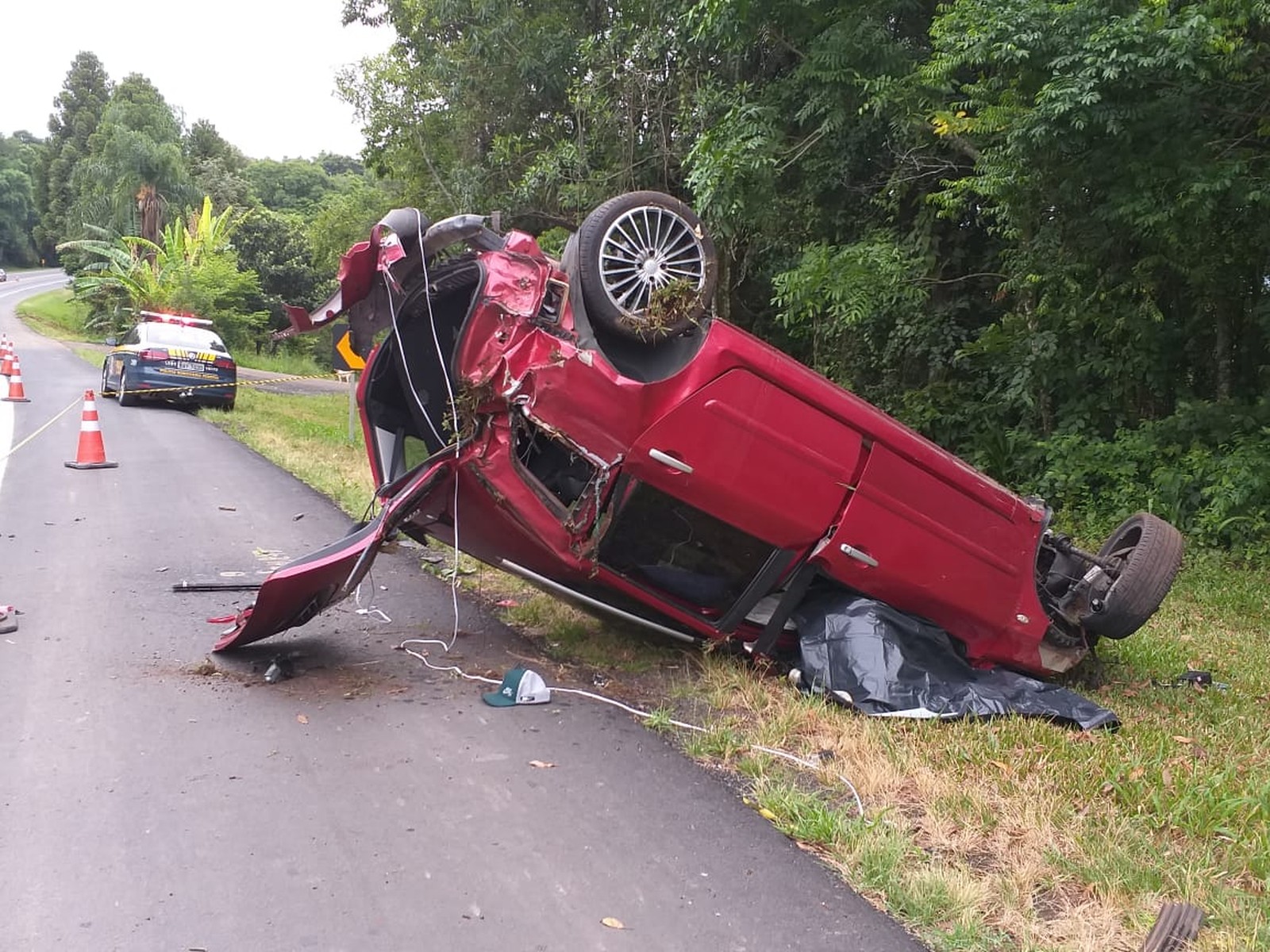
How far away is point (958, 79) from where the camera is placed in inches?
368

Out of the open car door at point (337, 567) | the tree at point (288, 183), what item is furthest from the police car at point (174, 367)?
the tree at point (288, 183)

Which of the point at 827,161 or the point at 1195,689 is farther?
the point at 827,161

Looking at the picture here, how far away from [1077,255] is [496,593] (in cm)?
638

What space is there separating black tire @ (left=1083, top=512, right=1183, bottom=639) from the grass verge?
16.5 inches

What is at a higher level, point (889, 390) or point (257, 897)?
point (889, 390)

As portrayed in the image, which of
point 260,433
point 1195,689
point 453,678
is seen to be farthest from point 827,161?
point 260,433

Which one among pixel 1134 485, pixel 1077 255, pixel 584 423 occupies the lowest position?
pixel 1134 485

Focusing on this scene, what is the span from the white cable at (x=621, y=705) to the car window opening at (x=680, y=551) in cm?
64

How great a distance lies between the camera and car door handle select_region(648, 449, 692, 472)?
15.1 ft

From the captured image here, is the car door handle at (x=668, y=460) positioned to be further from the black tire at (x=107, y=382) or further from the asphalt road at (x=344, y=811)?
the black tire at (x=107, y=382)

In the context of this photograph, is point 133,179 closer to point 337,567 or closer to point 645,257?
point 337,567

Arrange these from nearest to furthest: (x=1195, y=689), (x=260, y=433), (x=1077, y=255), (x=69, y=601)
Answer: (x=1195, y=689), (x=69, y=601), (x=1077, y=255), (x=260, y=433)

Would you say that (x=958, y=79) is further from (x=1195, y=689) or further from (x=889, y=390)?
(x=1195, y=689)

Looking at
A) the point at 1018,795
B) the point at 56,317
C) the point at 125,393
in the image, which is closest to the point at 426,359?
the point at 1018,795
